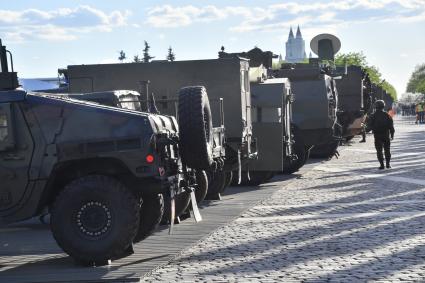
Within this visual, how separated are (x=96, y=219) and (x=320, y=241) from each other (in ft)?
8.95

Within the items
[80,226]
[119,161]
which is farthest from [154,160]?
[80,226]

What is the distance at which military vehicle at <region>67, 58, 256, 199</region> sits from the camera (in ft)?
48.0

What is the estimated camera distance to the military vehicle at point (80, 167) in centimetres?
884

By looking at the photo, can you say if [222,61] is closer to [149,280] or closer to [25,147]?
[25,147]

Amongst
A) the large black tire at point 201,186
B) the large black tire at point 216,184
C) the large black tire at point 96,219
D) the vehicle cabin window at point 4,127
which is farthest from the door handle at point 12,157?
the large black tire at point 216,184

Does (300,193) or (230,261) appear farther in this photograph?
(300,193)

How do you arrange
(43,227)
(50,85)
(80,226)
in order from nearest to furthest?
(80,226) < (43,227) < (50,85)

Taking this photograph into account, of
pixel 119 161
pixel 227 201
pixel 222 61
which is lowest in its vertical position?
pixel 227 201

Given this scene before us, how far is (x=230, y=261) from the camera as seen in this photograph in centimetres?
891

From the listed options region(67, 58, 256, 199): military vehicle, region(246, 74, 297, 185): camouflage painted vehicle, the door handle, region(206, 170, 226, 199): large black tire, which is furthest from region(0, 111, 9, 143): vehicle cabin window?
region(246, 74, 297, 185): camouflage painted vehicle

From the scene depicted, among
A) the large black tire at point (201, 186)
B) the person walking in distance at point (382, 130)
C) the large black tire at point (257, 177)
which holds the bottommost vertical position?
the large black tire at point (257, 177)

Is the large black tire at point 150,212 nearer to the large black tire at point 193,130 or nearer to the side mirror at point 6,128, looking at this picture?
the large black tire at point 193,130

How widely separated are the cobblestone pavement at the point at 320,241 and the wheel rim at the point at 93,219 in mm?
756

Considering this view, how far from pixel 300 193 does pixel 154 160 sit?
24.8 feet
